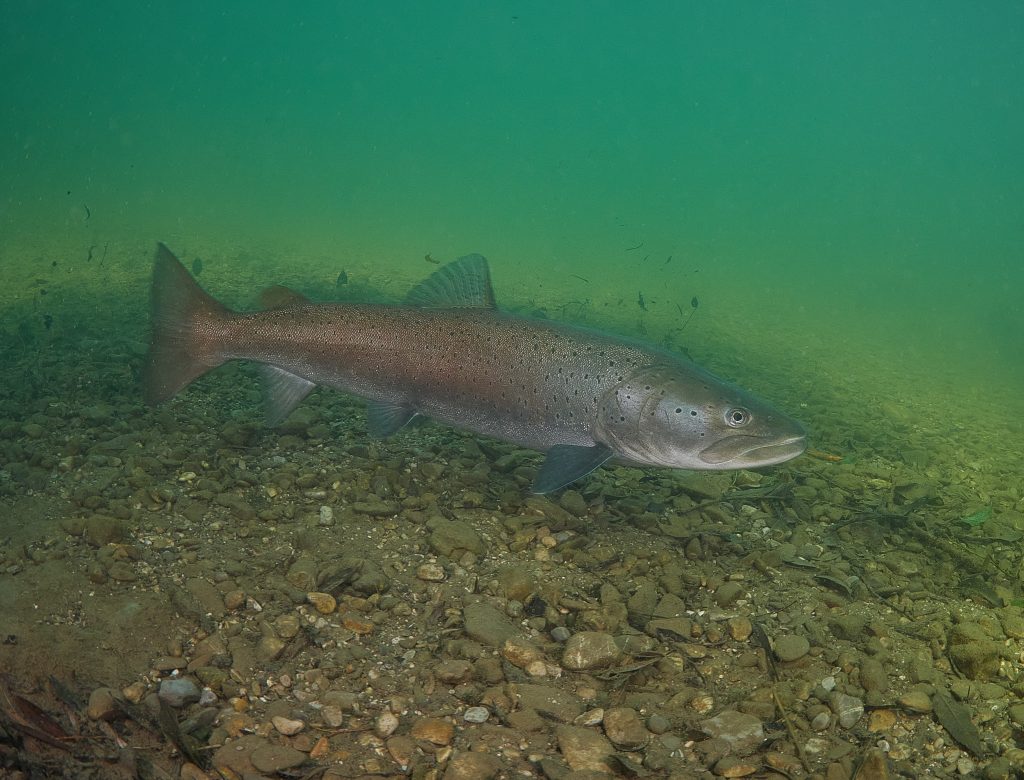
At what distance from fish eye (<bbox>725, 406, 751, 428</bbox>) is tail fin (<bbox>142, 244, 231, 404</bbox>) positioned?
12.1 feet

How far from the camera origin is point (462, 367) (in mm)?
4852

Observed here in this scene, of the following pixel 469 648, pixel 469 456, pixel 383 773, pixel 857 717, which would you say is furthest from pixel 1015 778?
pixel 469 456

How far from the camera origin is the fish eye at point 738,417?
4320 millimetres

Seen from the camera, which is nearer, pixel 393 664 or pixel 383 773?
pixel 383 773

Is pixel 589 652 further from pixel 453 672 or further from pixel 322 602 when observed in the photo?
pixel 322 602

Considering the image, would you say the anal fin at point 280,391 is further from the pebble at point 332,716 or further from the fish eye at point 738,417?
the fish eye at point 738,417

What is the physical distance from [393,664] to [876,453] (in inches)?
254

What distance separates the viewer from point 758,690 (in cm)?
321

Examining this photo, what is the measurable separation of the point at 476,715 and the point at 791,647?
5.64 ft

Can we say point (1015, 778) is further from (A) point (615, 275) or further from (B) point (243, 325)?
(A) point (615, 275)

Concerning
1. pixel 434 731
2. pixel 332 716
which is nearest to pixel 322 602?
pixel 332 716

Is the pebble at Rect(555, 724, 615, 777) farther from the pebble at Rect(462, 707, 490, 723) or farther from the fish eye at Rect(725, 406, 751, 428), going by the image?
the fish eye at Rect(725, 406, 751, 428)

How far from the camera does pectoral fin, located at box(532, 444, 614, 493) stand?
14.2 ft

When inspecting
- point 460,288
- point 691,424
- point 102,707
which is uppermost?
point 460,288
